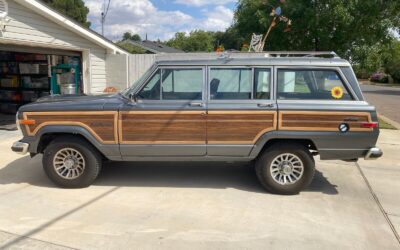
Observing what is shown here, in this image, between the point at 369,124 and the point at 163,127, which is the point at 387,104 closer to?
the point at 369,124

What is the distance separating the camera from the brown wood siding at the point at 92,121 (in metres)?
5.05

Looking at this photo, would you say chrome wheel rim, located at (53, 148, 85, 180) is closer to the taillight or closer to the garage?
the taillight

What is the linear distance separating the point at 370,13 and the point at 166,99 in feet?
29.3

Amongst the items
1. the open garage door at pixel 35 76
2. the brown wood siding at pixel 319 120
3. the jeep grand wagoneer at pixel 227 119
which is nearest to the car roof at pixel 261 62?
the jeep grand wagoneer at pixel 227 119

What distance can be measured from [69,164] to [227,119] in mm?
2377

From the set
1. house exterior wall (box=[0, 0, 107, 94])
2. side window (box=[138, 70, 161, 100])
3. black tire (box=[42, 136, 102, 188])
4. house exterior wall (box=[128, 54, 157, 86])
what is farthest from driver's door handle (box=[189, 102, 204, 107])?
house exterior wall (box=[128, 54, 157, 86])

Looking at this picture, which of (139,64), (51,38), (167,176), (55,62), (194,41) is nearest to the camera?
(167,176)

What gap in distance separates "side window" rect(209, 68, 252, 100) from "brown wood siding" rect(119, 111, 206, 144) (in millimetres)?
Result: 402

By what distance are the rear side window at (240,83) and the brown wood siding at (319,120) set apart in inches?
17.6

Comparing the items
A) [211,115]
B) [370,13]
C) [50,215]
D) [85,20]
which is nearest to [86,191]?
[50,215]

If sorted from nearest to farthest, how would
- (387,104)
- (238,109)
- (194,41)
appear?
(238,109) < (387,104) < (194,41)

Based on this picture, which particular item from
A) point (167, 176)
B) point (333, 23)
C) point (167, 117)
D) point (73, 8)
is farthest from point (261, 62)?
point (73, 8)

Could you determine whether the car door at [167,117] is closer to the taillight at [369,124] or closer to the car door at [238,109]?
the car door at [238,109]

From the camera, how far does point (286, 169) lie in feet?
16.9
